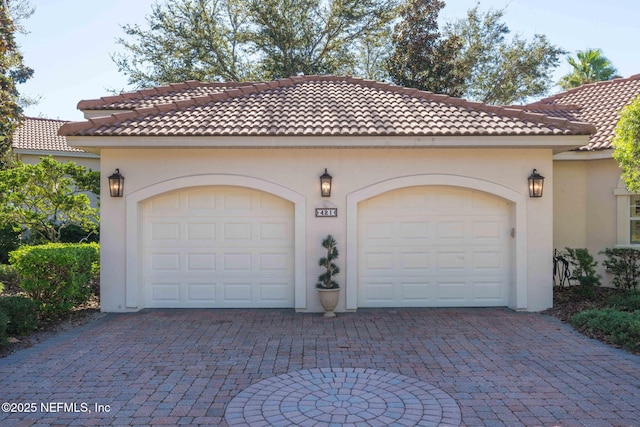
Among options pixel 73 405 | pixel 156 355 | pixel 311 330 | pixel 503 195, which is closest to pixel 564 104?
pixel 503 195

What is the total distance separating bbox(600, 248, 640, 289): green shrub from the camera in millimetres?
10797

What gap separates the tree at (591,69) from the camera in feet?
85.5

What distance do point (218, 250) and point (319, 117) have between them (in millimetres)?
3440

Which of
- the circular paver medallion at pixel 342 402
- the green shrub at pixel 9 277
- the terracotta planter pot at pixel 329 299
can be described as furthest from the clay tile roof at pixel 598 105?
the green shrub at pixel 9 277

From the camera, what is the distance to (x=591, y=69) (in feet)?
86.6

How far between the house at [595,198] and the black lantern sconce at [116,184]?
9.90 m

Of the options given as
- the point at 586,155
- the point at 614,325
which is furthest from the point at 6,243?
the point at 586,155

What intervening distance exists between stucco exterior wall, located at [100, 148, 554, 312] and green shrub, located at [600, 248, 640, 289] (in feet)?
8.08

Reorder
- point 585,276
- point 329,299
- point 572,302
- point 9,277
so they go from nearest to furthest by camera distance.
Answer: point 329,299 → point 572,302 → point 585,276 → point 9,277

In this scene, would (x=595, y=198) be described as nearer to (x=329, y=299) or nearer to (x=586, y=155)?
(x=586, y=155)

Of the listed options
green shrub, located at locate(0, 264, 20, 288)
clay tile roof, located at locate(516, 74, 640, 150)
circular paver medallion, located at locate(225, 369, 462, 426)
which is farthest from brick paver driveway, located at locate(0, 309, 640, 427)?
clay tile roof, located at locate(516, 74, 640, 150)

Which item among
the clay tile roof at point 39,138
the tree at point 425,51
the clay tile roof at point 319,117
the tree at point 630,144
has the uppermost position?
the tree at point 425,51

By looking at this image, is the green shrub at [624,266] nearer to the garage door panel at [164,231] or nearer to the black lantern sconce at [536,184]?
the black lantern sconce at [536,184]

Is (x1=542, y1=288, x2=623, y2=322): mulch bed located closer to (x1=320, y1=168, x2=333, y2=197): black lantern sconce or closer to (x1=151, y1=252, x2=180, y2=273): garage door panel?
(x1=320, y1=168, x2=333, y2=197): black lantern sconce
